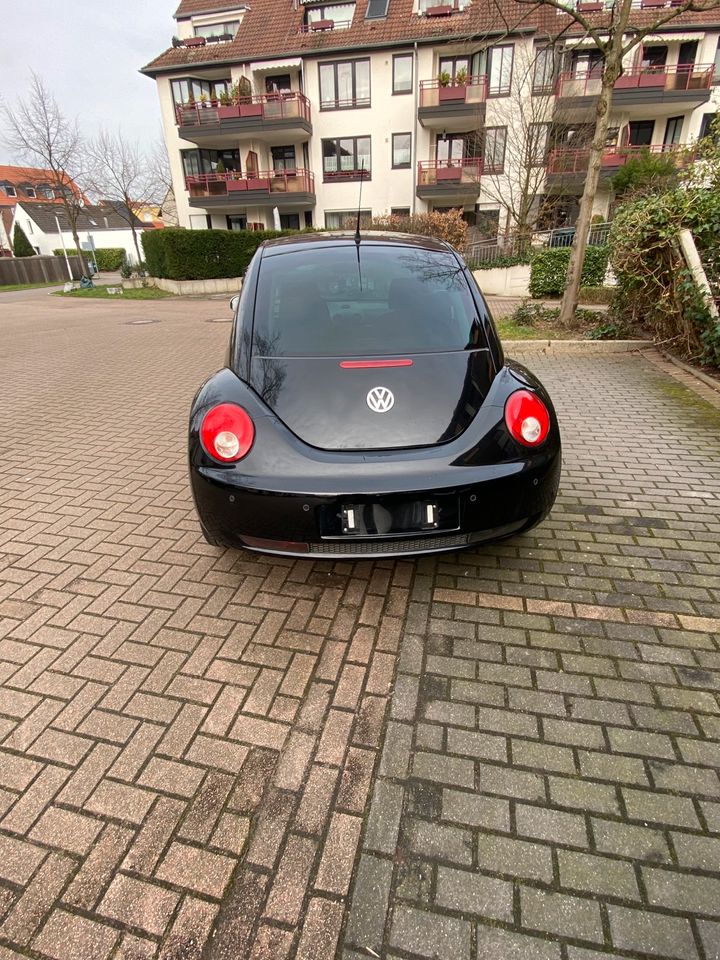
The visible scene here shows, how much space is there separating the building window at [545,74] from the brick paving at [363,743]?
23638 millimetres

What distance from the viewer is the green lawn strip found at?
73.6ft

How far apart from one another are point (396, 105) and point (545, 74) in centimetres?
727

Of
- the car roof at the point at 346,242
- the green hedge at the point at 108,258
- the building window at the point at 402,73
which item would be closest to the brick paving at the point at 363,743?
the car roof at the point at 346,242

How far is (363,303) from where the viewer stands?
10.1 ft

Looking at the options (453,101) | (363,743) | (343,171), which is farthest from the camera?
(343,171)

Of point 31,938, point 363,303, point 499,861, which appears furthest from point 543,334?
point 31,938

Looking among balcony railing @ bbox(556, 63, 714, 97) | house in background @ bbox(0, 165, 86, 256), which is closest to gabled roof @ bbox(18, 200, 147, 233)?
house in background @ bbox(0, 165, 86, 256)

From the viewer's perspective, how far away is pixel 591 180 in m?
8.38

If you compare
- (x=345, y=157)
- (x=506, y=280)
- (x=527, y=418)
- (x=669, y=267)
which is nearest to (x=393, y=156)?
(x=345, y=157)

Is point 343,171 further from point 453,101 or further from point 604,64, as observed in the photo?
point 604,64

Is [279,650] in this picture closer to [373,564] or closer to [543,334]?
[373,564]

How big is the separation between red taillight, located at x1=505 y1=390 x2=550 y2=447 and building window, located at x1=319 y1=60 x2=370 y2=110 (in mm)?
29167

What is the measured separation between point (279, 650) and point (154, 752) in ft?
2.13

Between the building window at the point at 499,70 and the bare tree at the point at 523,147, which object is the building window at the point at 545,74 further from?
the building window at the point at 499,70
